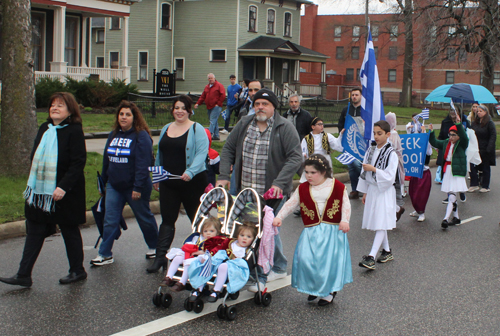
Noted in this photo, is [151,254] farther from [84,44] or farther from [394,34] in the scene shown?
[394,34]

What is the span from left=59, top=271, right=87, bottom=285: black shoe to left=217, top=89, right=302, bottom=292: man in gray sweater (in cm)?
165

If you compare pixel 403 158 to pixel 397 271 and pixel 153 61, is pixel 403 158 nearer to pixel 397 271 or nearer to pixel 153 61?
pixel 397 271

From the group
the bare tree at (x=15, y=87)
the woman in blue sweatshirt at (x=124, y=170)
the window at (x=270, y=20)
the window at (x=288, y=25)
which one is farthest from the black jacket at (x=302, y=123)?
the window at (x=288, y=25)

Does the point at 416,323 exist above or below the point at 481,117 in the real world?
below

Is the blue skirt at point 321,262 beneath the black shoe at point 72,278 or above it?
above

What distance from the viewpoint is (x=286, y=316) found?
504 centimetres

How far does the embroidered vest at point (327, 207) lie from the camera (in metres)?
5.38

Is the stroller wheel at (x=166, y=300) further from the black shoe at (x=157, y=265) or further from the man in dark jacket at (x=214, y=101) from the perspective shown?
the man in dark jacket at (x=214, y=101)

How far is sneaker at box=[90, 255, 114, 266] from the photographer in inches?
252

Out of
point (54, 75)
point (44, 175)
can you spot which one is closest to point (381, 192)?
point (44, 175)

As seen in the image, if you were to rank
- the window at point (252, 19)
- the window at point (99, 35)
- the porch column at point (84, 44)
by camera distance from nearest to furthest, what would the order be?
1. the porch column at point (84, 44)
2. the window at point (252, 19)
3. the window at point (99, 35)

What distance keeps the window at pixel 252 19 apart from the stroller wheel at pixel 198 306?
3644 cm

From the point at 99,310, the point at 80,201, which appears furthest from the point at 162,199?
the point at 99,310

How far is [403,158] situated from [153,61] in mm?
32181
